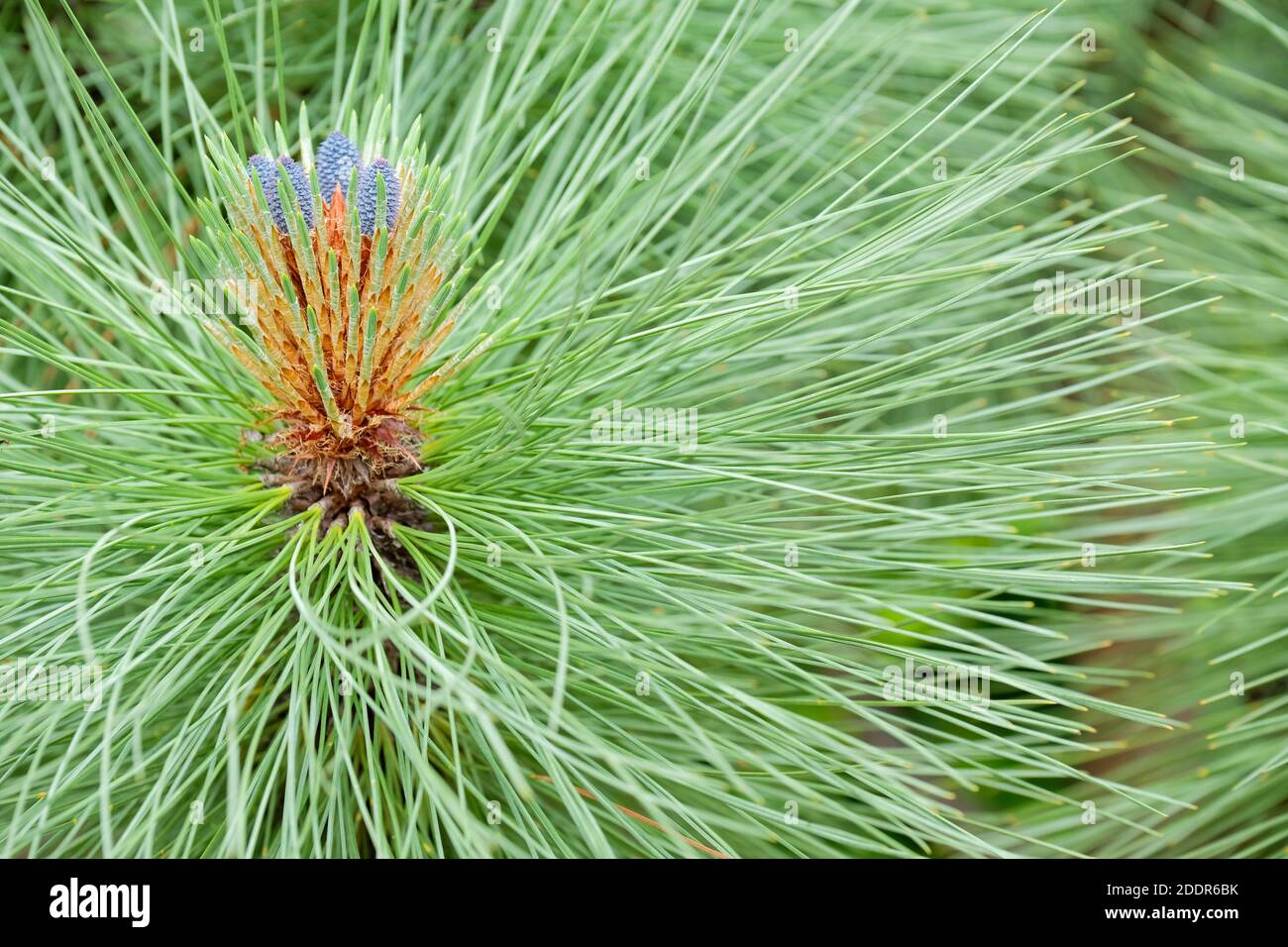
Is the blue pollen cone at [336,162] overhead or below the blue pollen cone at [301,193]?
overhead

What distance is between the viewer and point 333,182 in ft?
2.06

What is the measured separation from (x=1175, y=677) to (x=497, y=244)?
78 centimetres

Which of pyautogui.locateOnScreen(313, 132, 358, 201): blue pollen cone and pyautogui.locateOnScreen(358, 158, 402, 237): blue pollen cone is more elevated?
pyautogui.locateOnScreen(313, 132, 358, 201): blue pollen cone

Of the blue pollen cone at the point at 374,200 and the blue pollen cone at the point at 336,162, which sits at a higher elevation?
the blue pollen cone at the point at 336,162

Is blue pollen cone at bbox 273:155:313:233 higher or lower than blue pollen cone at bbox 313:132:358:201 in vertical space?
lower

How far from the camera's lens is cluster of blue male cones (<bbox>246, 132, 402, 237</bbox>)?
0.60m

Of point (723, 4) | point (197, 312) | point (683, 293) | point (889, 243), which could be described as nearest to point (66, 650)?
point (197, 312)

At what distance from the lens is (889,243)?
2.15ft

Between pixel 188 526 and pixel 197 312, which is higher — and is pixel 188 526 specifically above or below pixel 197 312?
below

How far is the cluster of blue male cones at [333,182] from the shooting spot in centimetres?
60

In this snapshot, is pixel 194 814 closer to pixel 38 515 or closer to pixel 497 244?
pixel 38 515
